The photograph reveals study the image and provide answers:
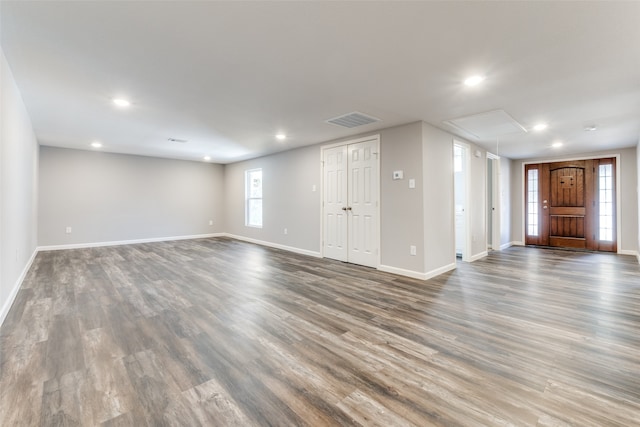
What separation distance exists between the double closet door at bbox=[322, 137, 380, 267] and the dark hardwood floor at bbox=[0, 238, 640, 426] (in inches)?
40.0

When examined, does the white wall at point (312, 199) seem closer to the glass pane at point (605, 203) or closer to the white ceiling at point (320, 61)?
the white ceiling at point (320, 61)

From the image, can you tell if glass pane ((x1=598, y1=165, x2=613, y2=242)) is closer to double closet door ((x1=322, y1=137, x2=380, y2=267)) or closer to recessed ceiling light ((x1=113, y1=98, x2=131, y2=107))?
double closet door ((x1=322, y1=137, x2=380, y2=267))

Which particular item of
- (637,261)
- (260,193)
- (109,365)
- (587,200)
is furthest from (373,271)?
(587,200)

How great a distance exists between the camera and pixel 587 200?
658cm

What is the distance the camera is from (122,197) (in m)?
7.09

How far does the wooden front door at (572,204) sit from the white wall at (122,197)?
8.67 meters

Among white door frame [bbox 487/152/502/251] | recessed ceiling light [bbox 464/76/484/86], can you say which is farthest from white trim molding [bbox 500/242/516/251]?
recessed ceiling light [bbox 464/76/484/86]

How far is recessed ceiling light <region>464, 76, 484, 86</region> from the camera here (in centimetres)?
266

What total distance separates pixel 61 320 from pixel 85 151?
220 inches

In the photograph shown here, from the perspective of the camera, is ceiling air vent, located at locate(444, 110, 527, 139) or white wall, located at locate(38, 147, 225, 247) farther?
white wall, located at locate(38, 147, 225, 247)

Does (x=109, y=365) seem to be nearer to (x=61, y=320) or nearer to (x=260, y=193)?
(x=61, y=320)

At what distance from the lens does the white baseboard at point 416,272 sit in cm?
406

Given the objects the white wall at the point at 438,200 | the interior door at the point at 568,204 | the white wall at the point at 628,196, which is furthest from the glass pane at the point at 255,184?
the white wall at the point at 628,196

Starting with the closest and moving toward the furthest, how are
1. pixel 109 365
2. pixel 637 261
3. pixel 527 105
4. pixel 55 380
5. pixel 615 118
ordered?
1. pixel 55 380
2. pixel 109 365
3. pixel 527 105
4. pixel 615 118
5. pixel 637 261
